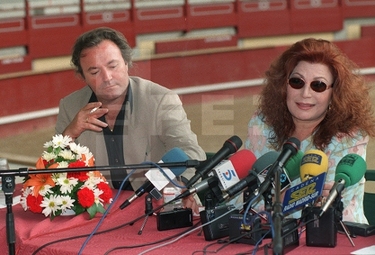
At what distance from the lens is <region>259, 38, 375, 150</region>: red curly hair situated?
3117 mm

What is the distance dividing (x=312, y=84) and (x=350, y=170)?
0.64 metres

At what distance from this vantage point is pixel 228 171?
265 cm

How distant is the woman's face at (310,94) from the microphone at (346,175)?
0.54 meters

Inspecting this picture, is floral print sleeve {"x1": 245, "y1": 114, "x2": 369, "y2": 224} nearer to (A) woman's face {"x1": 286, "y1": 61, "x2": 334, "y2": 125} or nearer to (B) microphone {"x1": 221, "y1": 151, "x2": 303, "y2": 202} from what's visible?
(A) woman's face {"x1": 286, "y1": 61, "x2": 334, "y2": 125}

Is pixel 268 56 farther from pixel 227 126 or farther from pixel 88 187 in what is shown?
pixel 88 187

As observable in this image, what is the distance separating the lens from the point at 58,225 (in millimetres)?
3008

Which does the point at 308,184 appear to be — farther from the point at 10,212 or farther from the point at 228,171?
the point at 10,212

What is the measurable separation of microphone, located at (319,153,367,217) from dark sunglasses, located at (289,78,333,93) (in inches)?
21.5

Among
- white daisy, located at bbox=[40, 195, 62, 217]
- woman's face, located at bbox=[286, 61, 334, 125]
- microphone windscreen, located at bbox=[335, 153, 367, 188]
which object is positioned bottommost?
white daisy, located at bbox=[40, 195, 62, 217]

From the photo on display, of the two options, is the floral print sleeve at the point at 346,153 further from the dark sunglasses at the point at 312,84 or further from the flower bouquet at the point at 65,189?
the flower bouquet at the point at 65,189

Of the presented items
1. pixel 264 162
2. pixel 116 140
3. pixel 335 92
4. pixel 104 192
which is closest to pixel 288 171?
pixel 264 162

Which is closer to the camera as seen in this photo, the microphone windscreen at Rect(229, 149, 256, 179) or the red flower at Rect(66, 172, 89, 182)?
the microphone windscreen at Rect(229, 149, 256, 179)

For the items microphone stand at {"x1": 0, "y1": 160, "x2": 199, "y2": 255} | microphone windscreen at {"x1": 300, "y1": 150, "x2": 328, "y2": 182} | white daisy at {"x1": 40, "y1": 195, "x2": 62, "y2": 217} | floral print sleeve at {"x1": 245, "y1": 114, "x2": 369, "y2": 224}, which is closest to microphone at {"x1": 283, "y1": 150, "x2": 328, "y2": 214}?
microphone windscreen at {"x1": 300, "y1": 150, "x2": 328, "y2": 182}

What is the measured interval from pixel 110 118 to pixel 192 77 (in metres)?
7.54
